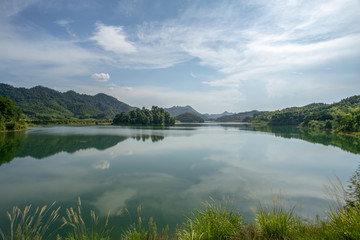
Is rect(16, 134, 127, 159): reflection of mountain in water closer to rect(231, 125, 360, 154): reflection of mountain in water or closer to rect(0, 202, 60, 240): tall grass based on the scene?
rect(0, 202, 60, 240): tall grass

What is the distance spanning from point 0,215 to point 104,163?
9209 millimetres

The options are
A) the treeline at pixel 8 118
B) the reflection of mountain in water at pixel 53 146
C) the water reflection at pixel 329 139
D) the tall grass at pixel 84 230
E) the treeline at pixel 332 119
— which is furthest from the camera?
the treeline at pixel 332 119

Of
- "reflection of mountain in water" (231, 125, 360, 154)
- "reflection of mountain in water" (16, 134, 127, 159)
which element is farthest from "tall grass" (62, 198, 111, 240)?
"reflection of mountain in water" (231, 125, 360, 154)

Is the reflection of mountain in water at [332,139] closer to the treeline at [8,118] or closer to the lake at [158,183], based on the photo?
the lake at [158,183]

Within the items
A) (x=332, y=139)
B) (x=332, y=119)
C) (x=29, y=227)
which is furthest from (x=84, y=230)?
(x=332, y=119)

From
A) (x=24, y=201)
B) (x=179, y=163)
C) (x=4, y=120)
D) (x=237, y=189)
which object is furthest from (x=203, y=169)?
(x=4, y=120)

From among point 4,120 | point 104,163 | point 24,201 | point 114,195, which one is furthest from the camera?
point 4,120

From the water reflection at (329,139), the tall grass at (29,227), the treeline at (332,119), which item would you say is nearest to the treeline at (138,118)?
the water reflection at (329,139)

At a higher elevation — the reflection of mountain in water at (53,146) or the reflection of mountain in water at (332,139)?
the reflection of mountain in water at (53,146)

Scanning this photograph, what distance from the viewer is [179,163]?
16703 mm

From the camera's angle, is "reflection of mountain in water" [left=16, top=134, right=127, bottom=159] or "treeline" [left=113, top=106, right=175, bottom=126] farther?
→ "treeline" [left=113, top=106, right=175, bottom=126]

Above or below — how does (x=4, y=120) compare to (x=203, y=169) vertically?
above

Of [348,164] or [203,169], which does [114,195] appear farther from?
[348,164]

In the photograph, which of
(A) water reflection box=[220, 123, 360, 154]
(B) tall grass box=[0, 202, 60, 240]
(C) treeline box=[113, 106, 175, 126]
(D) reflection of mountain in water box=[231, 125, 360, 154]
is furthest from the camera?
(C) treeline box=[113, 106, 175, 126]
